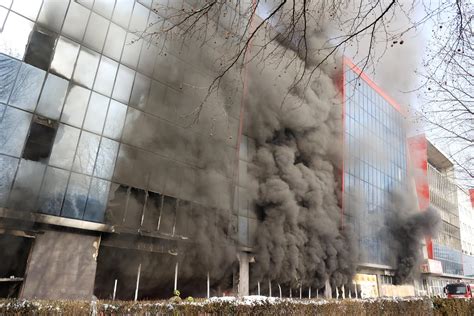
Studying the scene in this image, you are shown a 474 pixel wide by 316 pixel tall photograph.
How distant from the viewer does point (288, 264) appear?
16.1 meters

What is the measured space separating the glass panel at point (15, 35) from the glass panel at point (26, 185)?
9.37 feet

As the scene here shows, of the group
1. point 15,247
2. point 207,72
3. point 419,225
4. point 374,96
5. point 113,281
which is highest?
point 374,96

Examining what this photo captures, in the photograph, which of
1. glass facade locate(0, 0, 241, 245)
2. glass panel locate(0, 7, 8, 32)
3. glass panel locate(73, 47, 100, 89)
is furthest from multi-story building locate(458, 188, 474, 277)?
Answer: glass panel locate(0, 7, 8, 32)

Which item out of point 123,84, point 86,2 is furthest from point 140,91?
point 86,2

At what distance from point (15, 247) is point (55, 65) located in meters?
4.93

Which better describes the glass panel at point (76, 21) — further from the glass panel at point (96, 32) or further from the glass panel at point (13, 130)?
the glass panel at point (13, 130)

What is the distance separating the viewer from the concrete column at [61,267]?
8078mm

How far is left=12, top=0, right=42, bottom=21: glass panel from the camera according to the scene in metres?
8.73

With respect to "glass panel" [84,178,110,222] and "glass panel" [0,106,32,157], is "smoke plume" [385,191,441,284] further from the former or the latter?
"glass panel" [0,106,32,157]

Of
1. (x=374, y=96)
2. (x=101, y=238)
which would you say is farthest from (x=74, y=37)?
(x=374, y=96)

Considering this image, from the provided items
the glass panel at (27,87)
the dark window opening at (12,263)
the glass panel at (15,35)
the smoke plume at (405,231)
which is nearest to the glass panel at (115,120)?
the glass panel at (27,87)

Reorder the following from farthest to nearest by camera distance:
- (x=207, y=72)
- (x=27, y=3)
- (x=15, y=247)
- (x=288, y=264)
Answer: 1. (x=288, y=264)
2. (x=207, y=72)
3. (x=27, y=3)
4. (x=15, y=247)

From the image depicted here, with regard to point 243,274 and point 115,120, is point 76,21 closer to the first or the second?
point 115,120

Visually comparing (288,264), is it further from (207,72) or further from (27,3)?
(27,3)
